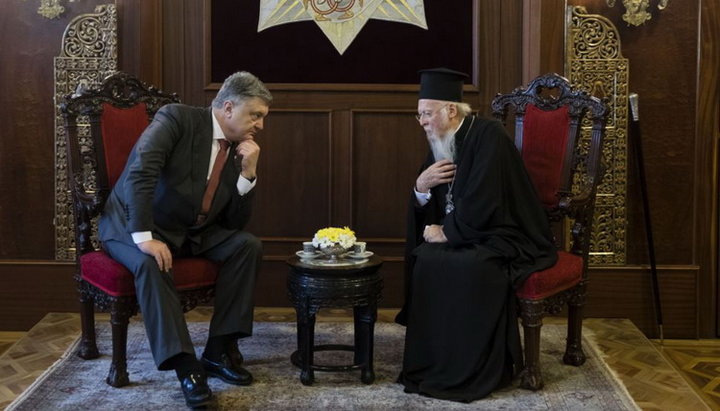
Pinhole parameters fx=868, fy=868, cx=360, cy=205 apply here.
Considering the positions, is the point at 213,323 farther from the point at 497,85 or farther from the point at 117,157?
the point at 497,85

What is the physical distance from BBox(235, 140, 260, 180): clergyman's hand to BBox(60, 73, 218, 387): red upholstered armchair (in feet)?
1.45

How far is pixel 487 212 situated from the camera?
378 cm

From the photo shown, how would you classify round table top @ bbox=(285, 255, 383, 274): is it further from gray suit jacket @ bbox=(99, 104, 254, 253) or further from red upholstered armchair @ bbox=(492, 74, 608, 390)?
red upholstered armchair @ bbox=(492, 74, 608, 390)

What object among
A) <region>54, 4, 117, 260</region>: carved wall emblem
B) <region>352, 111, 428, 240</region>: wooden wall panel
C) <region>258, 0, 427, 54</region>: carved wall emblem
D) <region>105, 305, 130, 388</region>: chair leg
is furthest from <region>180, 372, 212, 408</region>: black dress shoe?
<region>258, 0, 427, 54</region>: carved wall emblem

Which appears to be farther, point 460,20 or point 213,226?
point 460,20

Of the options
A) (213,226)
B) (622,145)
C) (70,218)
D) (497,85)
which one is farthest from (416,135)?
(70,218)

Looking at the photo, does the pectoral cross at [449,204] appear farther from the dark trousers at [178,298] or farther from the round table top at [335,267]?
the dark trousers at [178,298]

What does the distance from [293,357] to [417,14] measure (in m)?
2.20

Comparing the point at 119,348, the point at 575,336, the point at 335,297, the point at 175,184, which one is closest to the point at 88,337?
the point at 119,348

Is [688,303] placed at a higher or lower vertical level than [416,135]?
lower

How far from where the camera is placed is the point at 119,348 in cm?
366

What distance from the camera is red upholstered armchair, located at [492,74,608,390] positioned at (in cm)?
400

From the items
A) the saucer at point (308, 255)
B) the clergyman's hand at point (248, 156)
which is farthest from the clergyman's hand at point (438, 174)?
the clergyman's hand at point (248, 156)

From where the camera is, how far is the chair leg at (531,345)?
365 cm
